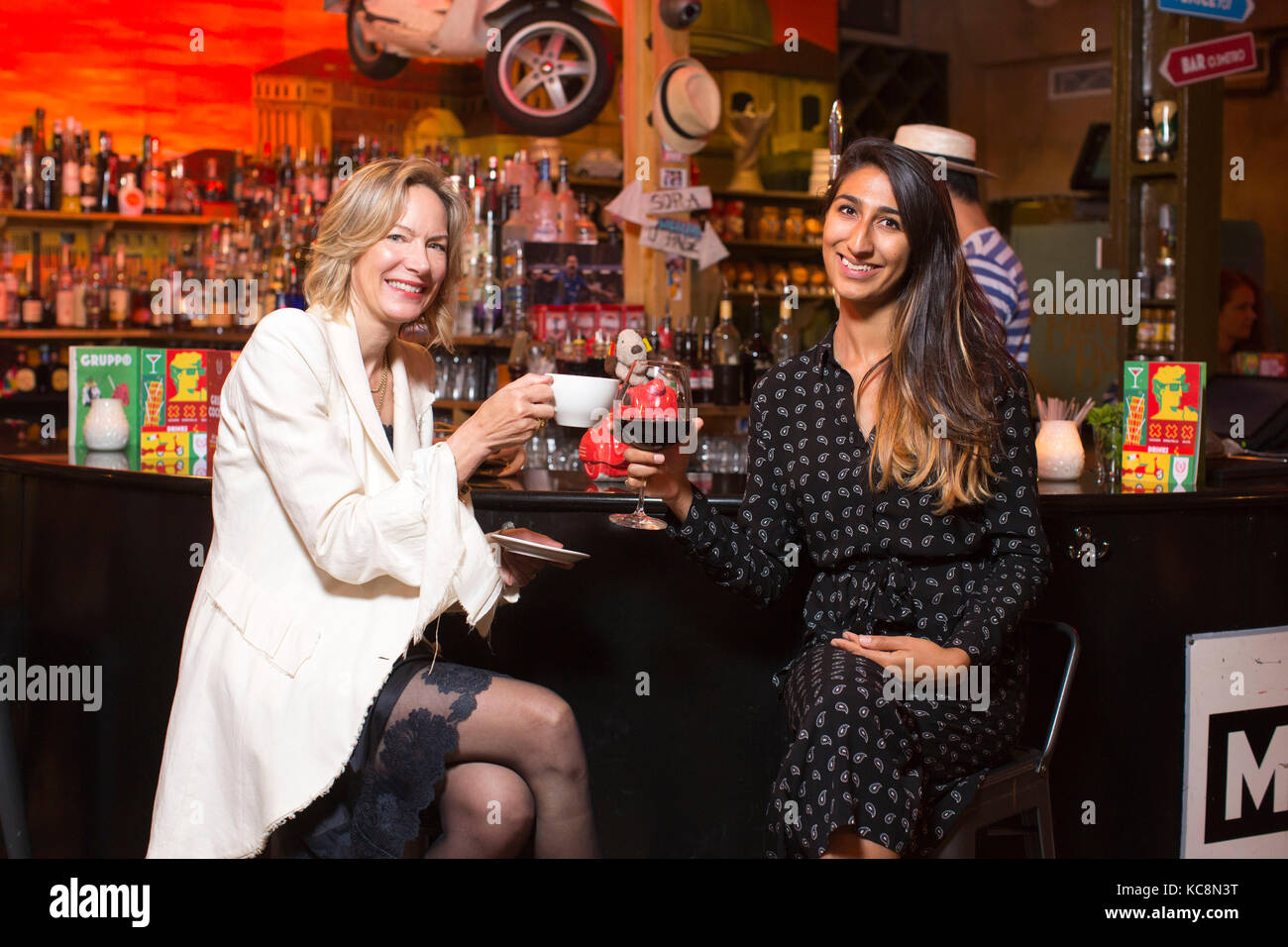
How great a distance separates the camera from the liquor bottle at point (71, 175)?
5762 millimetres

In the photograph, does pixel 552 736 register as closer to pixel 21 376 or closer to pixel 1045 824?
pixel 1045 824

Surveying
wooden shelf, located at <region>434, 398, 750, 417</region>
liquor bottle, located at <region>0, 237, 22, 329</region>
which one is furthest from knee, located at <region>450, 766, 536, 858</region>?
liquor bottle, located at <region>0, 237, 22, 329</region>

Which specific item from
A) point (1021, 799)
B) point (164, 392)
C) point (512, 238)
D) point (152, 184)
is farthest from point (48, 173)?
point (1021, 799)

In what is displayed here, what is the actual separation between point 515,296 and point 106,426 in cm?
163

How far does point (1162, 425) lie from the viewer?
8.89ft

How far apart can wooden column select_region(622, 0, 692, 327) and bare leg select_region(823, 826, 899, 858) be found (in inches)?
109

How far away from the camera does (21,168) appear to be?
572 centimetres

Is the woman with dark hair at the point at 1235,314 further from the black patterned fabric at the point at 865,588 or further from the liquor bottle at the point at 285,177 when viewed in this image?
the black patterned fabric at the point at 865,588

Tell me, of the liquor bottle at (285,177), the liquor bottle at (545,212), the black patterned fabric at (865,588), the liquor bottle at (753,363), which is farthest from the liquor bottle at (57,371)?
the black patterned fabric at (865,588)

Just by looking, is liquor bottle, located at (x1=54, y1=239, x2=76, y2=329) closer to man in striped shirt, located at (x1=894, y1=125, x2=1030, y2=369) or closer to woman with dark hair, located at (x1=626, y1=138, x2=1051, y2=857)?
man in striped shirt, located at (x1=894, y1=125, x2=1030, y2=369)

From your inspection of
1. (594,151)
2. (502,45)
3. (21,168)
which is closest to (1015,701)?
(502,45)

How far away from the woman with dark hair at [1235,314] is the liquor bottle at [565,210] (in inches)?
144

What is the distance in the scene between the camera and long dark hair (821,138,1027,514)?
6.70 ft
